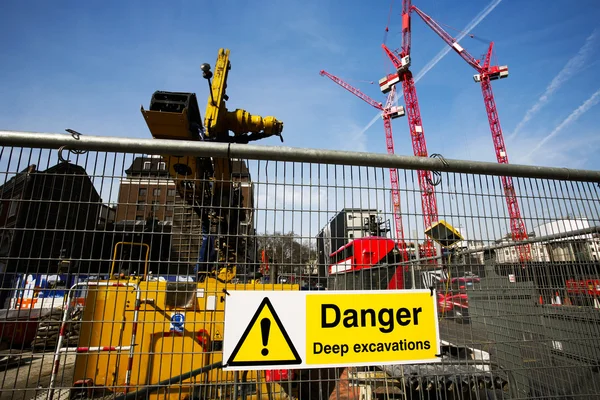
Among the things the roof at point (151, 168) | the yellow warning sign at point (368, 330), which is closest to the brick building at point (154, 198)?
the roof at point (151, 168)

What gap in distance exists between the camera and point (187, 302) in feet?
7.84

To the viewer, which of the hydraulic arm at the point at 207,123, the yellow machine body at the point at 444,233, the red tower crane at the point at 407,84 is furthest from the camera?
the red tower crane at the point at 407,84

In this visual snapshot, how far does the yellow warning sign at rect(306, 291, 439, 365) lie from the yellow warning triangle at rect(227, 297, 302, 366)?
16 centimetres

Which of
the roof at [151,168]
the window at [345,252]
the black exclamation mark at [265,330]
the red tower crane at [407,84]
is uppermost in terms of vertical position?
the red tower crane at [407,84]

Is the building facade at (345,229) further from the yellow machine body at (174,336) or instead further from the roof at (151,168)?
the roof at (151,168)

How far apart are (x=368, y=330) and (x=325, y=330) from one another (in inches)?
12.9

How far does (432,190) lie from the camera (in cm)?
272

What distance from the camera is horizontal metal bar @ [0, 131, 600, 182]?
2330 millimetres

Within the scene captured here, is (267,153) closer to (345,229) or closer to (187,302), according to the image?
(345,229)

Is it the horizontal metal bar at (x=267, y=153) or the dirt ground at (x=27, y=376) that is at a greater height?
the horizontal metal bar at (x=267, y=153)

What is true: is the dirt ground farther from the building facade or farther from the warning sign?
the building facade

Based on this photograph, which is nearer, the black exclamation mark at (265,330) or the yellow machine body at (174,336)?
the yellow machine body at (174,336)

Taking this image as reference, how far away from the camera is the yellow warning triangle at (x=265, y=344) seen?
224 cm

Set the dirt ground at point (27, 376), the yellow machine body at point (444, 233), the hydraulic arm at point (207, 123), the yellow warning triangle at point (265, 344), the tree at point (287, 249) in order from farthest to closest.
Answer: the hydraulic arm at point (207, 123), the yellow machine body at point (444, 233), the tree at point (287, 249), the yellow warning triangle at point (265, 344), the dirt ground at point (27, 376)
